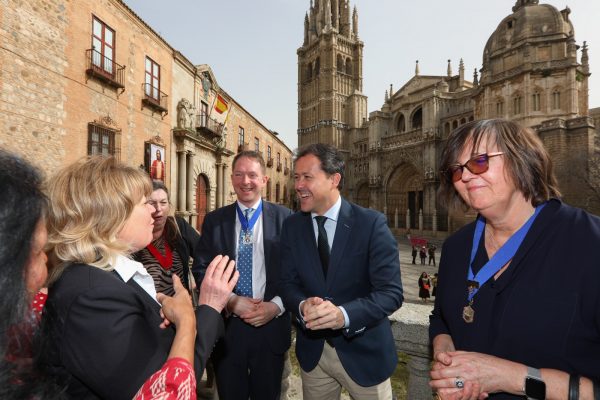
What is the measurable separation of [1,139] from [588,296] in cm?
1022

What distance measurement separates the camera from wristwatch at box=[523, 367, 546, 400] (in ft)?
4.29

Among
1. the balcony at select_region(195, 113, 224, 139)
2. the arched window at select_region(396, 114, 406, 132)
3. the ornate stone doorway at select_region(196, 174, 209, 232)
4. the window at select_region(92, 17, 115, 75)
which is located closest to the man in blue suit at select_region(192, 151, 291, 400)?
the window at select_region(92, 17, 115, 75)

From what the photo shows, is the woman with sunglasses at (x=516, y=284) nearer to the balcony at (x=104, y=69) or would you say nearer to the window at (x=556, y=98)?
the balcony at (x=104, y=69)

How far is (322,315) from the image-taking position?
6.61ft

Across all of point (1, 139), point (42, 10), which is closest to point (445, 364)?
point (1, 139)

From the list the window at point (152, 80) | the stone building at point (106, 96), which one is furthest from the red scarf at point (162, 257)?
the window at point (152, 80)

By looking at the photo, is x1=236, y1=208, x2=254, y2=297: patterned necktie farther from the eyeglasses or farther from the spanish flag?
the spanish flag

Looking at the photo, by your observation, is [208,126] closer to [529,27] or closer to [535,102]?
[535,102]

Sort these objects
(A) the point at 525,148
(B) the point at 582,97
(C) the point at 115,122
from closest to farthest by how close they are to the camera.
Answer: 1. (A) the point at 525,148
2. (C) the point at 115,122
3. (B) the point at 582,97

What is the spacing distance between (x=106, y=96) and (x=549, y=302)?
1181 cm

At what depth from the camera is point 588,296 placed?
131 cm

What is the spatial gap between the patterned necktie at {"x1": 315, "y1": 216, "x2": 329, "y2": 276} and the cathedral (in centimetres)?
1023

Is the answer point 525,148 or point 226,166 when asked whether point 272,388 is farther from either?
point 226,166

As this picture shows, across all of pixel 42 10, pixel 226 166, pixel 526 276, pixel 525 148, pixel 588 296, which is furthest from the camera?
pixel 226 166
